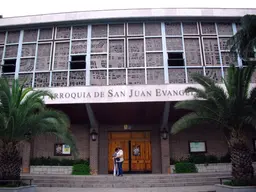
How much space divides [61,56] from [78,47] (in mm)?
1171

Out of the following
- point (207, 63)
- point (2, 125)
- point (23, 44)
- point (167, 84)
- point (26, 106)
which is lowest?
point (2, 125)

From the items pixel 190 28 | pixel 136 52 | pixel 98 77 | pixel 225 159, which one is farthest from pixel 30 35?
pixel 225 159

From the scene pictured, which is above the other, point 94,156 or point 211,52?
point 211,52

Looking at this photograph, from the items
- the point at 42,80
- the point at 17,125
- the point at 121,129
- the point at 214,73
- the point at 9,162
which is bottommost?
the point at 9,162

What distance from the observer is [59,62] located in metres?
15.4

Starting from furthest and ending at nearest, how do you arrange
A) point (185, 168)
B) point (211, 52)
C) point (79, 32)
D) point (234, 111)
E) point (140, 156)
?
point (140, 156)
point (79, 32)
point (211, 52)
point (185, 168)
point (234, 111)

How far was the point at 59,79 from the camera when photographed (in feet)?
49.1

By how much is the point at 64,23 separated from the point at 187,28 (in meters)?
7.72

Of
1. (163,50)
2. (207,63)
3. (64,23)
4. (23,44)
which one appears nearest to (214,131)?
(207,63)

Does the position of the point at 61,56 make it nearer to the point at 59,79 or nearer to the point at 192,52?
the point at 59,79

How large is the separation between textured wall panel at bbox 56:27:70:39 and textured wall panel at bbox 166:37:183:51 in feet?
20.5

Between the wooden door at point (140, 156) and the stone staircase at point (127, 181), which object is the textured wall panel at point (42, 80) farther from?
the wooden door at point (140, 156)

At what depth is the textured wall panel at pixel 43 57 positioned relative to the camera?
15318mm

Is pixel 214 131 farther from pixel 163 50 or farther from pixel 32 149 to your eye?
pixel 32 149
